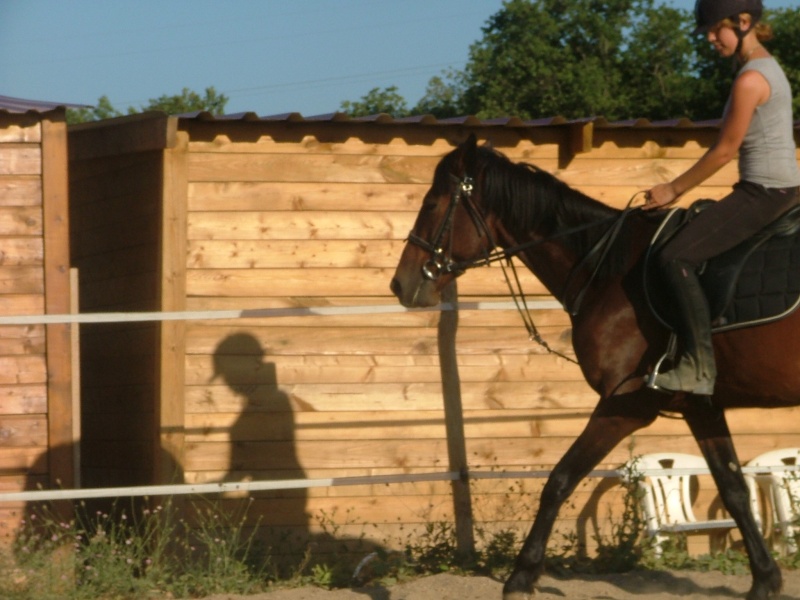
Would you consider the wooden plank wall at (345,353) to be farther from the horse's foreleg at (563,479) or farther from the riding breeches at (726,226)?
the riding breeches at (726,226)

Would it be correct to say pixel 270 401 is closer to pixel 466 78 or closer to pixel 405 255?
pixel 405 255

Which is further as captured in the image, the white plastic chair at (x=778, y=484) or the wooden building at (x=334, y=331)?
the white plastic chair at (x=778, y=484)

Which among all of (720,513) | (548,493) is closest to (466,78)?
(720,513)

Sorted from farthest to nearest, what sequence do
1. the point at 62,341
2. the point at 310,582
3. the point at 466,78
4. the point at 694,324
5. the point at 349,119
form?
the point at 466,78, the point at 349,119, the point at 62,341, the point at 310,582, the point at 694,324

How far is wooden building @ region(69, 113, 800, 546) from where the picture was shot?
8109 mm

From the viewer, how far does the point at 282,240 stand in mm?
8281

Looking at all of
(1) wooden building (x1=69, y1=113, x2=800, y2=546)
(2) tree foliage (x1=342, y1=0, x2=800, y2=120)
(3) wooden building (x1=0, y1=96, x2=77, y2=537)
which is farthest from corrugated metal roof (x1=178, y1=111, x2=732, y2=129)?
(2) tree foliage (x1=342, y1=0, x2=800, y2=120)

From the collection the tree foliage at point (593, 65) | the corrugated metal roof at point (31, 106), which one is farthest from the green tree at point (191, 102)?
the corrugated metal roof at point (31, 106)

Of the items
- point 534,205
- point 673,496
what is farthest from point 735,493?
point 673,496

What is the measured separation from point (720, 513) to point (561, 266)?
4.02 m

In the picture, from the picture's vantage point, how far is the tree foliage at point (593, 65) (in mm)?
35969

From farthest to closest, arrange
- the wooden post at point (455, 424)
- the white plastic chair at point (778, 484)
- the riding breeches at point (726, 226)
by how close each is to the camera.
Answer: the white plastic chair at point (778, 484), the wooden post at point (455, 424), the riding breeches at point (726, 226)

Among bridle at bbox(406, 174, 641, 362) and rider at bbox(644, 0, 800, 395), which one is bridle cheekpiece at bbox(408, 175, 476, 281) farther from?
rider at bbox(644, 0, 800, 395)

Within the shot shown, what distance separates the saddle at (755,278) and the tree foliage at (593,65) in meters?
30.7
